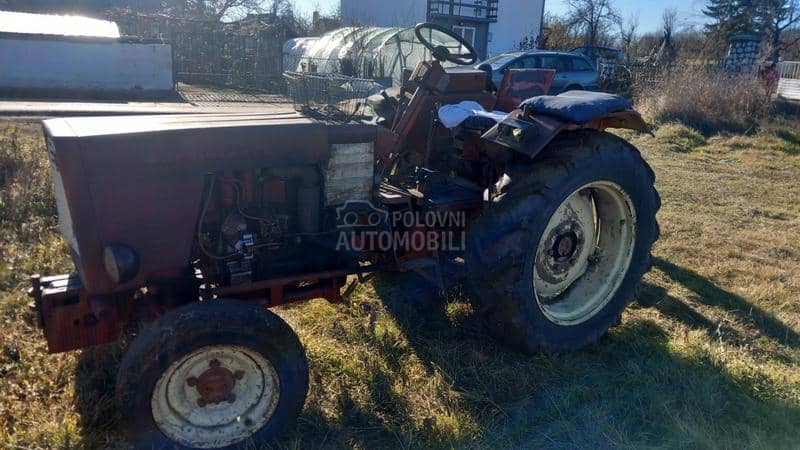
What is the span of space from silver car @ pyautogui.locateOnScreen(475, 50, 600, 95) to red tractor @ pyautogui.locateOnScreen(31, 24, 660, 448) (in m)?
11.9

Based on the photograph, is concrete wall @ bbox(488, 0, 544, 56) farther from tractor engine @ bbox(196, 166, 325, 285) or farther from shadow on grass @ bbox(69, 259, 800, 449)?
tractor engine @ bbox(196, 166, 325, 285)

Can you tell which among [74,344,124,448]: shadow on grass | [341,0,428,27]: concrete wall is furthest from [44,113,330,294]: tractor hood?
[341,0,428,27]: concrete wall

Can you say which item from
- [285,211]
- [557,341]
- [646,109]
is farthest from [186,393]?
[646,109]

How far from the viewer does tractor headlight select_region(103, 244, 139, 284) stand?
2.30m

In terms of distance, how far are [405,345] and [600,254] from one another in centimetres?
133

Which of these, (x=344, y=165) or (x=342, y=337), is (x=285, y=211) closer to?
(x=344, y=165)

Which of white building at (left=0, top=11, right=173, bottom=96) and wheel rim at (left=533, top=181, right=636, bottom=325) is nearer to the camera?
wheel rim at (left=533, top=181, right=636, bottom=325)

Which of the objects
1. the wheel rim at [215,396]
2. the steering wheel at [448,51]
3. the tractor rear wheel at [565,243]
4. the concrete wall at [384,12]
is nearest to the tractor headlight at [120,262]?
the wheel rim at [215,396]

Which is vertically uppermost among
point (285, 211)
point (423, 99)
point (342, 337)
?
point (423, 99)

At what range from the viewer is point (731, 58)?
19516 mm

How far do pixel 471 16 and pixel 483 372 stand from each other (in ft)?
96.1

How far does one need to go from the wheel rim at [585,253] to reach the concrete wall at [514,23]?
31127 mm

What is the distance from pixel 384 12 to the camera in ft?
106

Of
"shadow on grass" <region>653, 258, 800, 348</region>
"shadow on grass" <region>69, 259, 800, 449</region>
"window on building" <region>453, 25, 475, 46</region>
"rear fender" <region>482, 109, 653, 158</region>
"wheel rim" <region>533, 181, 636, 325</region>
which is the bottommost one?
"shadow on grass" <region>69, 259, 800, 449</region>
